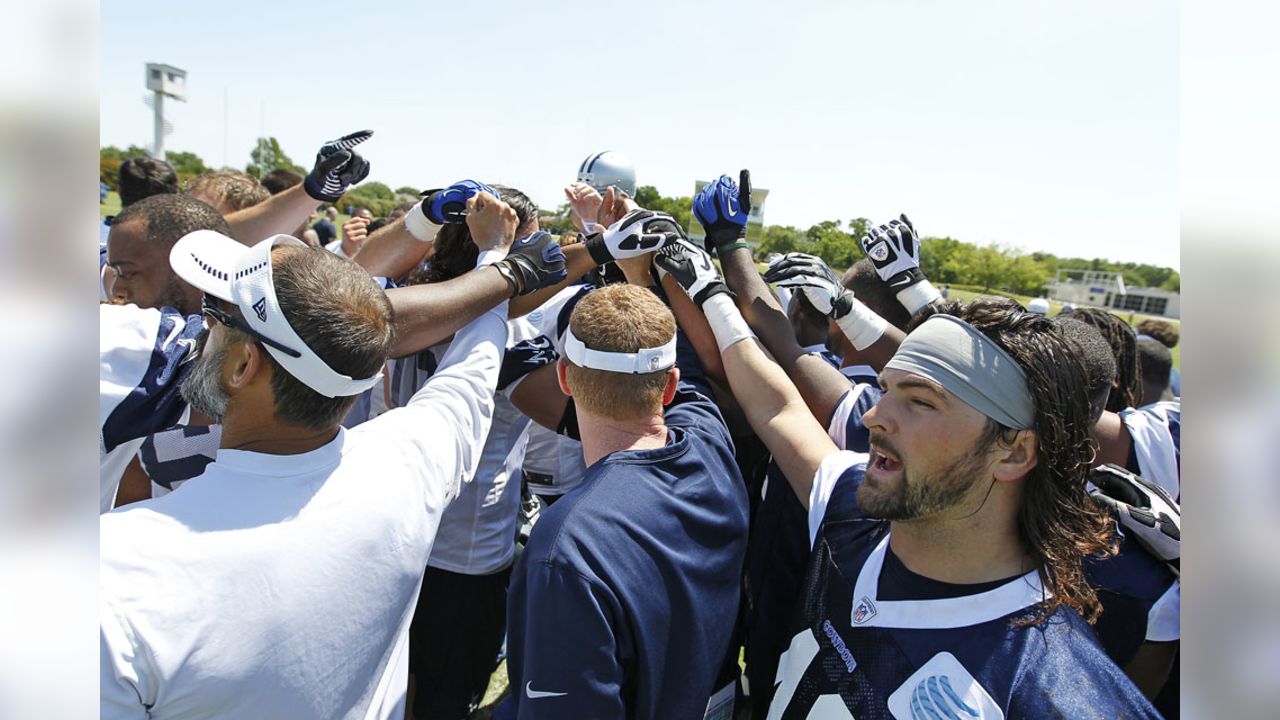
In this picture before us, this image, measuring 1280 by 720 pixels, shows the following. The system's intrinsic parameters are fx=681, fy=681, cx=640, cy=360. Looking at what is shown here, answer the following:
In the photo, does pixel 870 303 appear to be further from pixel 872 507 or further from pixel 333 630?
pixel 333 630

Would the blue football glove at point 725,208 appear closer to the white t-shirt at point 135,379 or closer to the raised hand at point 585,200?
the raised hand at point 585,200

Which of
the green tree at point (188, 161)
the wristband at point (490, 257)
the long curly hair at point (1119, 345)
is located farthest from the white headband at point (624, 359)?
the green tree at point (188, 161)

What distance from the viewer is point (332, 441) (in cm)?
174

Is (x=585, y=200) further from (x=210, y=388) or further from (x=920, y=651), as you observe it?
(x=920, y=651)

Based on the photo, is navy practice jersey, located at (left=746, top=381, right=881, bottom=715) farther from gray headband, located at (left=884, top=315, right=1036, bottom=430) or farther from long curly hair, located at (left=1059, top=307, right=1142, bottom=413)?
long curly hair, located at (left=1059, top=307, right=1142, bottom=413)

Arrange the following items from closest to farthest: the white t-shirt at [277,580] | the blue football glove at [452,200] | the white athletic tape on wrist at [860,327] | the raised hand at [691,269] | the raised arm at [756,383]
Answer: the white t-shirt at [277,580] → the raised arm at [756,383] → the raised hand at [691,269] → the blue football glove at [452,200] → the white athletic tape on wrist at [860,327]

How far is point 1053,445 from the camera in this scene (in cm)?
175

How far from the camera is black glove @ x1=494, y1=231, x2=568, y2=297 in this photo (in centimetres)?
262

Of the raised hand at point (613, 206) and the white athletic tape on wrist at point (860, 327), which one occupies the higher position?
the raised hand at point (613, 206)

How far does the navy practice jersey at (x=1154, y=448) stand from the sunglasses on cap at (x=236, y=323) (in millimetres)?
3570

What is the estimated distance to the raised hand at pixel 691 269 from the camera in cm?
279

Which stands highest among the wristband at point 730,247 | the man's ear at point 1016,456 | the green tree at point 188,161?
the green tree at point 188,161

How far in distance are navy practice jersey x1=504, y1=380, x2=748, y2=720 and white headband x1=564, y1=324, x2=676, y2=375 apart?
248mm

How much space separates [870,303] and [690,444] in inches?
98.3
